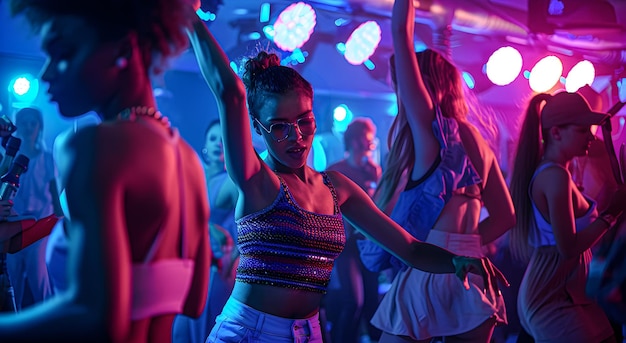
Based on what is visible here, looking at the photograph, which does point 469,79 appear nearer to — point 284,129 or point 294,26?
point 294,26

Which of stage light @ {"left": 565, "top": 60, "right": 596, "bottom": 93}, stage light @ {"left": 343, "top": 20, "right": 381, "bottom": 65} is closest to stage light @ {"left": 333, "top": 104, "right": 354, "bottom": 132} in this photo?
stage light @ {"left": 343, "top": 20, "right": 381, "bottom": 65}

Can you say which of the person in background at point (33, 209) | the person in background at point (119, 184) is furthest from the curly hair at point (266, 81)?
the person in background at point (33, 209)

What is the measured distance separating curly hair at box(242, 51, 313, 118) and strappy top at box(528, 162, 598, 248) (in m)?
2.16

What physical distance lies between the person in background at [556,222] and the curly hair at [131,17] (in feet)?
9.00

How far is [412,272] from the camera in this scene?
3.29 meters

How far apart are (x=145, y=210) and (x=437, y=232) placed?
Result: 2184 millimetres

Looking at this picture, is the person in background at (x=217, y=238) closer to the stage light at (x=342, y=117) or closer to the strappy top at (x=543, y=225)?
the stage light at (x=342, y=117)

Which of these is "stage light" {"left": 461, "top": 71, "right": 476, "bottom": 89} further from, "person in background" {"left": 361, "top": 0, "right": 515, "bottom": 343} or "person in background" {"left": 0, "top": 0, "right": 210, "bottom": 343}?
"person in background" {"left": 0, "top": 0, "right": 210, "bottom": 343}

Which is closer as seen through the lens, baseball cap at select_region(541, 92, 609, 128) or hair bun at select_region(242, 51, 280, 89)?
hair bun at select_region(242, 51, 280, 89)

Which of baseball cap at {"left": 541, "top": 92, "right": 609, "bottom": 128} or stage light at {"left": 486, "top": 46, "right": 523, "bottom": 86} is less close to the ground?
stage light at {"left": 486, "top": 46, "right": 523, "bottom": 86}

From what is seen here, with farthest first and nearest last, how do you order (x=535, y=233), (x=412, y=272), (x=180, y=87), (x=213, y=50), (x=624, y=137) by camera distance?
1. (x=624, y=137)
2. (x=535, y=233)
3. (x=180, y=87)
4. (x=412, y=272)
5. (x=213, y=50)

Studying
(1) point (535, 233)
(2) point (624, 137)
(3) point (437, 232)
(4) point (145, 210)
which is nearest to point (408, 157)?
(3) point (437, 232)

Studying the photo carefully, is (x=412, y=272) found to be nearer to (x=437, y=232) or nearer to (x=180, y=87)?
(x=437, y=232)

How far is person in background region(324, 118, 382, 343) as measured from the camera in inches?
162
